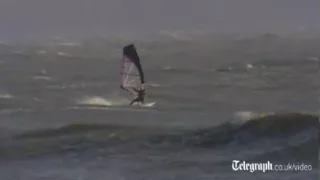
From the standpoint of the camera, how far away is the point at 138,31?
1.38m

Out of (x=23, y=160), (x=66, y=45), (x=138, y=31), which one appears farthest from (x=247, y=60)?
(x=23, y=160)

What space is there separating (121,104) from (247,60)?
Result: 0.25 m

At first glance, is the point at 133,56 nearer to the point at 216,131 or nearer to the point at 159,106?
the point at 159,106

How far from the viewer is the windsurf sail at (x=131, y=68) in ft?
4.52

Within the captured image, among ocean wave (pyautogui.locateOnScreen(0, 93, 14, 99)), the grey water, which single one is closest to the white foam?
the grey water

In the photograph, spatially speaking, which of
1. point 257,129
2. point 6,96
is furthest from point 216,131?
point 6,96

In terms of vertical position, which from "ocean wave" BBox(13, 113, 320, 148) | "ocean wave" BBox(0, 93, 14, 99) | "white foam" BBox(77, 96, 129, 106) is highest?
"ocean wave" BBox(0, 93, 14, 99)

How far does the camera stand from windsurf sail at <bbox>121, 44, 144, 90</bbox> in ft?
4.52

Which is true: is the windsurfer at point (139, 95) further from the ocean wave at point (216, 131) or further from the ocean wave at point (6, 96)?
the ocean wave at point (6, 96)

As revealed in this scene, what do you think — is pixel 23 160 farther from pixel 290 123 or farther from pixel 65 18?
pixel 290 123

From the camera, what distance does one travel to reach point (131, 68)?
1.38m

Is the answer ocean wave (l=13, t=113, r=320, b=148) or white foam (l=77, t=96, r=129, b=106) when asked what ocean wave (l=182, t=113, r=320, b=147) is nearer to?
ocean wave (l=13, t=113, r=320, b=148)

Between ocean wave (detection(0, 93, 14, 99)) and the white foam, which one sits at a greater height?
ocean wave (detection(0, 93, 14, 99))

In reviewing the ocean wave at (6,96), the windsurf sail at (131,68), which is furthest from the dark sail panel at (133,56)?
the ocean wave at (6,96)
